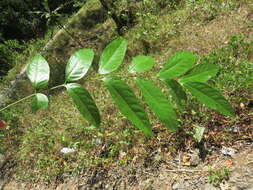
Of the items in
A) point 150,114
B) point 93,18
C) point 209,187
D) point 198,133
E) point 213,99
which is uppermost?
point 213,99

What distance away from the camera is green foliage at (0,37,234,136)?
42cm

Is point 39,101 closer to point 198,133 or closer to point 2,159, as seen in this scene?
point 198,133

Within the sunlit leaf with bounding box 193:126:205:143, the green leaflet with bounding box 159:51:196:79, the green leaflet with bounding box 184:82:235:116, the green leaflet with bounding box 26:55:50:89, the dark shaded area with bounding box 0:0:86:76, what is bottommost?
the sunlit leaf with bounding box 193:126:205:143

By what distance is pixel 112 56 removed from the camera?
54 cm

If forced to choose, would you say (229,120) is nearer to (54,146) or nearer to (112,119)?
(112,119)

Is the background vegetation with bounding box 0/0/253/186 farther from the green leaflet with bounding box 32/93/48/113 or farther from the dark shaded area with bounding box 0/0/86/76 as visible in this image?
the dark shaded area with bounding box 0/0/86/76

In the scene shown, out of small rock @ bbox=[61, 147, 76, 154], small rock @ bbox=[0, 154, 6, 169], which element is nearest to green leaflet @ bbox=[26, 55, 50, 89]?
small rock @ bbox=[61, 147, 76, 154]

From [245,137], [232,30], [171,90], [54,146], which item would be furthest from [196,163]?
[232,30]

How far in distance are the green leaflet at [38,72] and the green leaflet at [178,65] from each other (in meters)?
0.32

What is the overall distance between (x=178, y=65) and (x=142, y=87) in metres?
0.10

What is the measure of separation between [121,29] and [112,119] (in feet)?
9.34

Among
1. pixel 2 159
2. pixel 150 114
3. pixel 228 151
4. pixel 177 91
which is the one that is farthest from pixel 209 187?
pixel 2 159

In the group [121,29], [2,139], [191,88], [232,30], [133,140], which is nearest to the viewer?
[191,88]

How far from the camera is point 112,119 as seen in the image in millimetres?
2693
